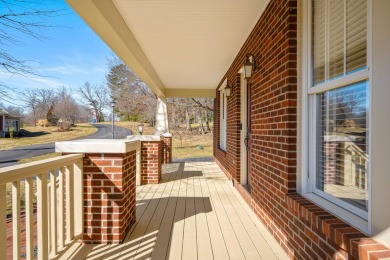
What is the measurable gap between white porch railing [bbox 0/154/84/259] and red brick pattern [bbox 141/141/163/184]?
276 centimetres

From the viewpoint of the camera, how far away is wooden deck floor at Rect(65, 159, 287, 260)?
7.44 ft

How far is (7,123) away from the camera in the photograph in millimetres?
28906

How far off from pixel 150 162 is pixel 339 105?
4019 millimetres

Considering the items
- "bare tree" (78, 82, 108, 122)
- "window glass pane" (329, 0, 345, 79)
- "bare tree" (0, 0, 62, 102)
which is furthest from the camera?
"bare tree" (78, 82, 108, 122)

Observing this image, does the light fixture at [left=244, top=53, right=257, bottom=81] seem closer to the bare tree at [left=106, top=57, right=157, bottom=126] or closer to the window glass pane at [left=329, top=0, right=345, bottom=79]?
the window glass pane at [left=329, top=0, right=345, bottom=79]

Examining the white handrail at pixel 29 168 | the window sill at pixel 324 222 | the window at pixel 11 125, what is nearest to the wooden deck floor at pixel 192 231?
the window sill at pixel 324 222

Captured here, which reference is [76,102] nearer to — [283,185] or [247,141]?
[247,141]

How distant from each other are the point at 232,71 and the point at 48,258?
4.40 meters

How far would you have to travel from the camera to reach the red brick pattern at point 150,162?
5172mm

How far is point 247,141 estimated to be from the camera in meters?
4.49

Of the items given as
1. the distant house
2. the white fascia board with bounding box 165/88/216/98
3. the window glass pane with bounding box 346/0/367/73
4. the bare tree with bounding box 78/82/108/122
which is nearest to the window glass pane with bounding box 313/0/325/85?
the window glass pane with bounding box 346/0/367/73

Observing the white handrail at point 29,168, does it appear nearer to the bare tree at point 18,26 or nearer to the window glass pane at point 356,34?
the window glass pane at point 356,34

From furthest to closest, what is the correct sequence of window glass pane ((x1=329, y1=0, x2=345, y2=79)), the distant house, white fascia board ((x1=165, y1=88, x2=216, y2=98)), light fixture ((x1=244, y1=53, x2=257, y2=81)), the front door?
the distant house < white fascia board ((x1=165, y1=88, x2=216, y2=98)) < the front door < light fixture ((x1=244, y1=53, x2=257, y2=81)) < window glass pane ((x1=329, y1=0, x2=345, y2=79))

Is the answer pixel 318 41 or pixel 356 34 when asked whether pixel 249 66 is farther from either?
pixel 356 34
